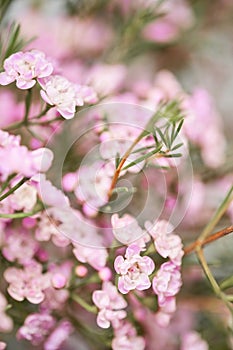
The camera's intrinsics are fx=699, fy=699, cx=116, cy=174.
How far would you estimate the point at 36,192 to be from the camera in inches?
22.9

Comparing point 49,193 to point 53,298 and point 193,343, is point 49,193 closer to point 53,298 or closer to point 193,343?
point 53,298

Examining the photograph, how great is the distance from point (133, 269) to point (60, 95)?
0.49 feet

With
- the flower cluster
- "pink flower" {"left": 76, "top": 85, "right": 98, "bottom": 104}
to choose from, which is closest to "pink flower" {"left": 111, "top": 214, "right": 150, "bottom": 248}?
the flower cluster

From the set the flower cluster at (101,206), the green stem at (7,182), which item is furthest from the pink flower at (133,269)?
the green stem at (7,182)

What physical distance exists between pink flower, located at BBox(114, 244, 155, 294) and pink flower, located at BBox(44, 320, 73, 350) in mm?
108

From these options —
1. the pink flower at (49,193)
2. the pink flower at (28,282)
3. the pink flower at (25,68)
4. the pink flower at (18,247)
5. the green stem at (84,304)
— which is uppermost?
the pink flower at (25,68)

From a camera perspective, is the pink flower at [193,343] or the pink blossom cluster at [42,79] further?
the pink flower at [193,343]

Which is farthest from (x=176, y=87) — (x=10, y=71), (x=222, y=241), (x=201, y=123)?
(x=10, y=71)

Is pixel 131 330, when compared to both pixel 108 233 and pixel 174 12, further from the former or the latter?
pixel 174 12

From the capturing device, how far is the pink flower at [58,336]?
62cm

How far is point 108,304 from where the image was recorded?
1.87 ft

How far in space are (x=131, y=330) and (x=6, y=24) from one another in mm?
362

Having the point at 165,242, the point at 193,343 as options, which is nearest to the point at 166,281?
the point at 165,242

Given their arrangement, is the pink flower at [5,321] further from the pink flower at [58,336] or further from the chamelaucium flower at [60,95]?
the chamelaucium flower at [60,95]
